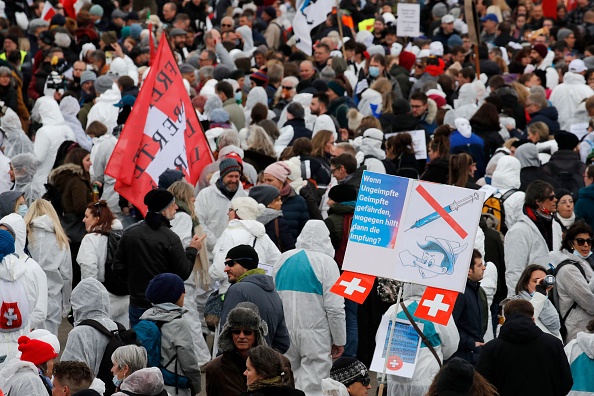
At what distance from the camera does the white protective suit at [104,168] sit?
1382cm

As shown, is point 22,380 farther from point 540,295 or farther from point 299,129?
point 299,129

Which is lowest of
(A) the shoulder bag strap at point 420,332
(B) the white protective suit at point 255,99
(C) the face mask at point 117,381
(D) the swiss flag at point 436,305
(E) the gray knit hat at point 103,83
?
(B) the white protective suit at point 255,99

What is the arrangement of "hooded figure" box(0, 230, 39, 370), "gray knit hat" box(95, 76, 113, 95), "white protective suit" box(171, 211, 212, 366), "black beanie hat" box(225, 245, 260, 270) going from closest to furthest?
1. "hooded figure" box(0, 230, 39, 370)
2. "black beanie hat" box(225, 245, 260, 270)
3. "white protective suit" box(171, 211, 212, 366)
4. "gray knit hat" box(95, 76, 113, 95)

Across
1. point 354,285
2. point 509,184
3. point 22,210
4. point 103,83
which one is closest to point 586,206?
point 509,184

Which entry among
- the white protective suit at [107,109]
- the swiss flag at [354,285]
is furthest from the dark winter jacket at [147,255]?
the white protective suit at [107,109]

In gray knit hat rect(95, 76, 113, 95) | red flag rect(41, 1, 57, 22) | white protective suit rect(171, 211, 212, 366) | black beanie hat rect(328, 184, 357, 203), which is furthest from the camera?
red flag rect(41, 1, 57, 22)

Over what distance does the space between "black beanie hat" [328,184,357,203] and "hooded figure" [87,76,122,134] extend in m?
5.75

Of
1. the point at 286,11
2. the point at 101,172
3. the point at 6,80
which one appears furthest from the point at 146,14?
the point at 101,172

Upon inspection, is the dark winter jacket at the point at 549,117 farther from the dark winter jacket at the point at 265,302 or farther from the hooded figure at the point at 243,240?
the dark winter jacket at the point at 265,302

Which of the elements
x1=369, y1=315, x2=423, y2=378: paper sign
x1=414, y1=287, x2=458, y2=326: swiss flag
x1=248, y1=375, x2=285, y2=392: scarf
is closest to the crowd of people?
x1=248, y1=375, x2=285, y2=392: scarf

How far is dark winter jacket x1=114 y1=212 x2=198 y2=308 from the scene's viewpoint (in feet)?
33.2

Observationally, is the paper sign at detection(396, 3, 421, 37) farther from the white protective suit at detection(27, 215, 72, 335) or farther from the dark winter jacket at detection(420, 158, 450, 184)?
the white protective suit at detection(27, 215, 72, 335)

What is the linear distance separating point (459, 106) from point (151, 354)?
9.89 m

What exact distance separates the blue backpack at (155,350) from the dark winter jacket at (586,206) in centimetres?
532
